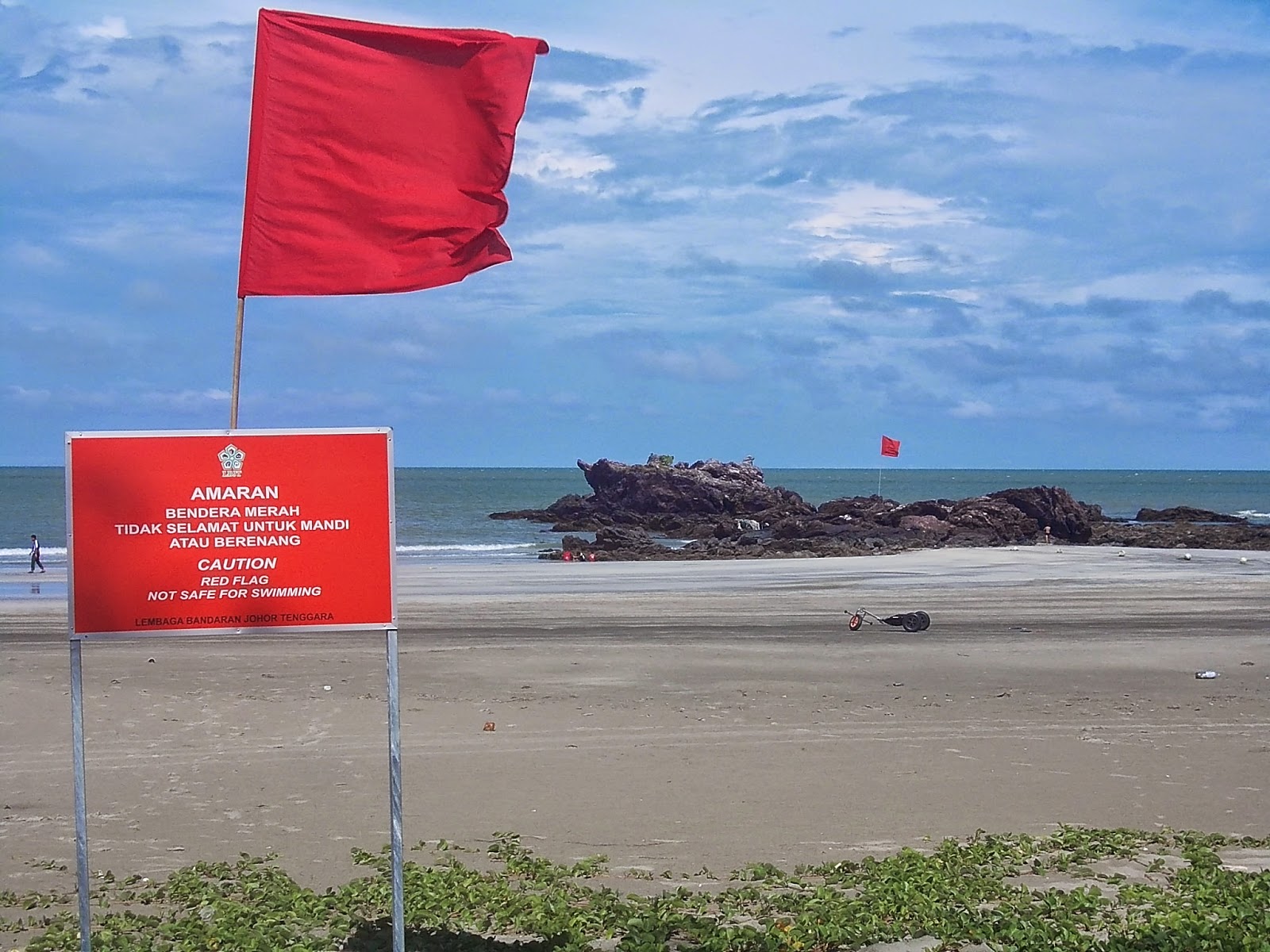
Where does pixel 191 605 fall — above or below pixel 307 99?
below

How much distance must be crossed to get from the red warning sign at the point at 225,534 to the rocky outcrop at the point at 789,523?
3814 cm

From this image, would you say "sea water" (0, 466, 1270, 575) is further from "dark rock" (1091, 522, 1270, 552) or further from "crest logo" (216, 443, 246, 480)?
"dark rock" (1091, 522, 1270, 552)

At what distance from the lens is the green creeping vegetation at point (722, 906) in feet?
19.3

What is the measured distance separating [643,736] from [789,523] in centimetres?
4494

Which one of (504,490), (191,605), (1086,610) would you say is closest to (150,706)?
(191,605)

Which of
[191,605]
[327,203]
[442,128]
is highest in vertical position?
[442,128]

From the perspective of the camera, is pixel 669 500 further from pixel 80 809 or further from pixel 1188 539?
pixel 80 809

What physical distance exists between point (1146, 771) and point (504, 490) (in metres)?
128

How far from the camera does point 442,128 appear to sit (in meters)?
7.46

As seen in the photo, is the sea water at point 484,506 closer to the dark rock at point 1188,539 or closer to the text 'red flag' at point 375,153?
the text 'red flag' at point 375,153

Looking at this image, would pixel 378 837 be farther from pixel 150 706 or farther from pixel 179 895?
pixel 150 706

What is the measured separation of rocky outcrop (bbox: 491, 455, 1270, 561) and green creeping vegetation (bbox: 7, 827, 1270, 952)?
3608 cm

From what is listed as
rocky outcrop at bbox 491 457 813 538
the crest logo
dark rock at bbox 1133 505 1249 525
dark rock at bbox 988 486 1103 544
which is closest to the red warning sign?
the crest logo

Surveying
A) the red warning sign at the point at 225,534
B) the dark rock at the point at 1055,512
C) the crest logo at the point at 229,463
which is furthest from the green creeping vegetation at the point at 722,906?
the dark rock at the point at 1055,512
